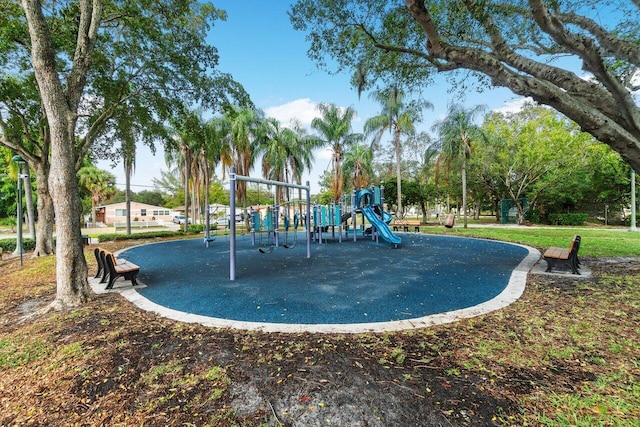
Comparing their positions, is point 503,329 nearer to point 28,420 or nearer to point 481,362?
point 481,362

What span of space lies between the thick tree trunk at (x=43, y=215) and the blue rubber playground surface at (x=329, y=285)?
4.77 metres

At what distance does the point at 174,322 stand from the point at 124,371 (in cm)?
126

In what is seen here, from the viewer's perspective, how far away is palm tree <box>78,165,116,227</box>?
36.2 metres

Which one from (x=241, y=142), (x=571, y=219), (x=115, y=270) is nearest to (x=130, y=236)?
(x=241, y=142)

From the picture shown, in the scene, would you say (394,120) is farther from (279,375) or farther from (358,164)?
(279,375)

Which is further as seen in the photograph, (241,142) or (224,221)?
(224,221)

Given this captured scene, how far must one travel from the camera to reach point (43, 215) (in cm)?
1136

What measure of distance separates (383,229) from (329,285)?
6.80m

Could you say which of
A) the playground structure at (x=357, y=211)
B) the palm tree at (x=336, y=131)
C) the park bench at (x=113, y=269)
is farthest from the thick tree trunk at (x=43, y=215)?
the palm tree at (x=336, y=131)

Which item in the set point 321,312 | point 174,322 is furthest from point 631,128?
point 174,322

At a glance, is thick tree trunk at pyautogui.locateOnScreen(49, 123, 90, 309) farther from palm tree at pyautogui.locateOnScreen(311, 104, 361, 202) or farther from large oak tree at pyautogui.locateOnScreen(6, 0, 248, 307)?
palm tree at pyautogui.locateOnScreen(311, 104, 361, 202)

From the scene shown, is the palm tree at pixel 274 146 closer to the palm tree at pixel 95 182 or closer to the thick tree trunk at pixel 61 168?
the thick tree trunk at pixel 61 168

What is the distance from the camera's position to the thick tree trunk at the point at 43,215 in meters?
11.4

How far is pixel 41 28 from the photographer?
4.52m
